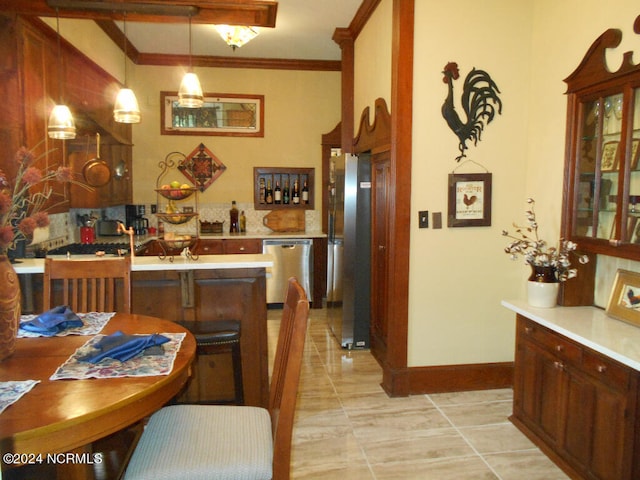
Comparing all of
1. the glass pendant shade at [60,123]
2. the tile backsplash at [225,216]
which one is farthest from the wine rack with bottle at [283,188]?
the glass pendant shade at [60,123]

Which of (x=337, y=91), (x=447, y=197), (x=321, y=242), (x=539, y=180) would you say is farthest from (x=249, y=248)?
(x=539, y=180)

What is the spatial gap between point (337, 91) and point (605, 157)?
4299 millimetres

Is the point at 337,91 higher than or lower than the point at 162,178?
higher

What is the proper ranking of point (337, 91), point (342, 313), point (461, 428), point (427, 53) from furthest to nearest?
1. point (337, 91)
2. point (342, 313)
3. point (427, 53)
4. point (461, 428)

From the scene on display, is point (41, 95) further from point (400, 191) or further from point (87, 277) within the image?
point (400, 191)

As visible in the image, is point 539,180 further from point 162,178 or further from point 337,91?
point 162,178

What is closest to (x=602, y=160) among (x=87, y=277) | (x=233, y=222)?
(x=87, y=277)

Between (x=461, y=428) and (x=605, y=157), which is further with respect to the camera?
(x=461, y=428)

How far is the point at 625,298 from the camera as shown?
257 centimetres

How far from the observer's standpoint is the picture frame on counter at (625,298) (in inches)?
98.6

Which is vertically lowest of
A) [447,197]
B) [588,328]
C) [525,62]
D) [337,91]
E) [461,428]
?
[461,428]

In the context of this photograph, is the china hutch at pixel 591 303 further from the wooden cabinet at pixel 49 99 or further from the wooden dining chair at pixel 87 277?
the wooden cabinet at pixel 49 99

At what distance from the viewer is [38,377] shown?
1.62 meters

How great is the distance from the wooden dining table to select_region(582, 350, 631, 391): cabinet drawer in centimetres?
181
